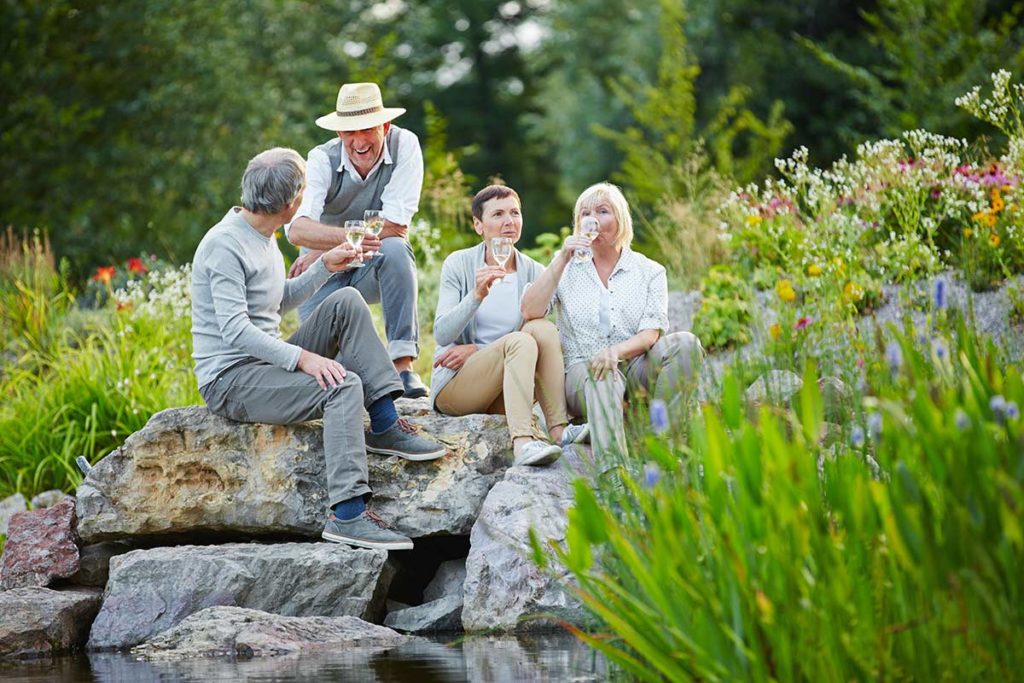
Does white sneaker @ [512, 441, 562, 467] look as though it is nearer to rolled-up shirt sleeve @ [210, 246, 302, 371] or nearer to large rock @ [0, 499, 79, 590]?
rolled-up shirt sleeve @ [210, 246, 302, 371]

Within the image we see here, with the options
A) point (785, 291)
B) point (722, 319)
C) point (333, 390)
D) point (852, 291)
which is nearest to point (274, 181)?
point (333, 390)

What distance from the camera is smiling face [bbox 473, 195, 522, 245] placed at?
598cm

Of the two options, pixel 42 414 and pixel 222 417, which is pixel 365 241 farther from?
pixel 42 414

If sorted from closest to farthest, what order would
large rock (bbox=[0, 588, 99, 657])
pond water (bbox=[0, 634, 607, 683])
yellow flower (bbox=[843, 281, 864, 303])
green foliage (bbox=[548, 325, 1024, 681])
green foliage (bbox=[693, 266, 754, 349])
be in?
1. green foliage (bbox=[548, 325, 1024, 681])
2. pond water (bbox=[0, 634, 607, 683])
3. large rock (bbox=[0, 588, 99, 657])
4. yellow flower (bbox=[843, 281, 864, 303])
5. green foliage (bbox=[693, 266, 754, 349])

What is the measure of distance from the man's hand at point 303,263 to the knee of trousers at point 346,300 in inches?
25.2

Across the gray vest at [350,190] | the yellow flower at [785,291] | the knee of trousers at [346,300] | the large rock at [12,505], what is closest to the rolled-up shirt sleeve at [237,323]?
the knee of trousers at [346,300]

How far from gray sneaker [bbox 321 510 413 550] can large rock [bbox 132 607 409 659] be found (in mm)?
368

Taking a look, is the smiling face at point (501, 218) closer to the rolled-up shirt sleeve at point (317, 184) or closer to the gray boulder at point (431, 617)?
the rolled-up shirt sleeve at point (317, 184)

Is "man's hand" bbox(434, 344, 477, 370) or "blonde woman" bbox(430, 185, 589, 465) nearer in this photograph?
"blonde woman" bbox(430, 185, 589, 465)

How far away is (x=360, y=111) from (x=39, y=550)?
8.63 feet

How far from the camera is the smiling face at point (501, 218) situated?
598 cm

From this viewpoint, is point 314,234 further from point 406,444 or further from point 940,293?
point 940,293

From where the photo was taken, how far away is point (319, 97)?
23203 mm

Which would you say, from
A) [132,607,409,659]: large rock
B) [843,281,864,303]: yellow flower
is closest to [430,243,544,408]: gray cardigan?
[132,607,409,659]: large rock
